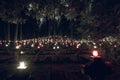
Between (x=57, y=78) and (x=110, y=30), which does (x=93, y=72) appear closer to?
(x=57, y=78)

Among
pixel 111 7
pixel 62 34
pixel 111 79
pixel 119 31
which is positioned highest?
pixel 62 34

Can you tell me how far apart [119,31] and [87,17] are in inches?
290

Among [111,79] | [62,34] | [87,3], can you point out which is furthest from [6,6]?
[62,34]

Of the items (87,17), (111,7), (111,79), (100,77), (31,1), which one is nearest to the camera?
(100,77)

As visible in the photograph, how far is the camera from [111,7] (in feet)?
79.2

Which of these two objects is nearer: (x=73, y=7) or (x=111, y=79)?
(x=111, y=79)

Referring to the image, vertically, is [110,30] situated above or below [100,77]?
above

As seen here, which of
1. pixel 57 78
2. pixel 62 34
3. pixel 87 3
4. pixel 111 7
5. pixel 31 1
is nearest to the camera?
pixel 57 78

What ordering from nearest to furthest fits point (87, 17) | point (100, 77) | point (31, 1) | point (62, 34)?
point (100, 77), point (31, 1), point (87, 17), point (62, 34)

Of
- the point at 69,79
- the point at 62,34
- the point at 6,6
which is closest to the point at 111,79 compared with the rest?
Answer: the point at 69,79

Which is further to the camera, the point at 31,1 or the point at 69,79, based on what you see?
the point at 31,1

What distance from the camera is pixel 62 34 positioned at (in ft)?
432

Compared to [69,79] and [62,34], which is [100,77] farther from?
[62,34]

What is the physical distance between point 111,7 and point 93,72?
44.8 ft
